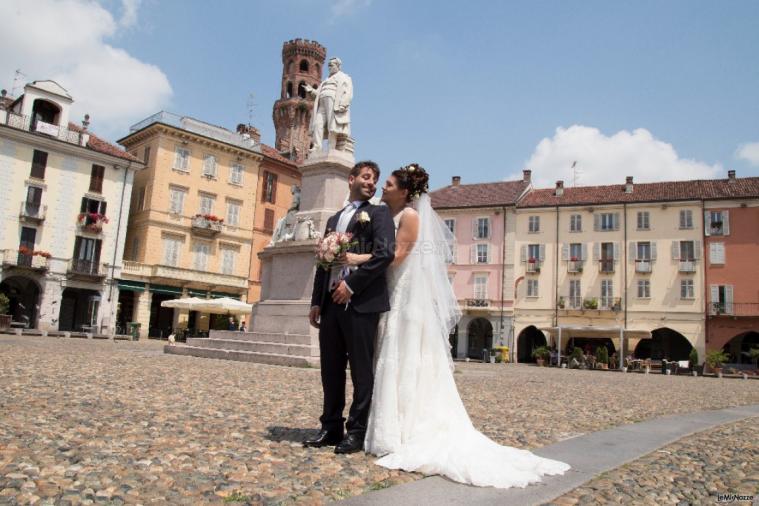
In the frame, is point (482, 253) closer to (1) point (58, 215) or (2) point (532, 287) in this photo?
(2) point (532, 287)

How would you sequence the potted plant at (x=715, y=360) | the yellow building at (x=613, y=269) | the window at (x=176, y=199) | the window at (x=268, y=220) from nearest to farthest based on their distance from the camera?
the potted plant at (x=715, y=360)
the yellow building at (x=613, y=269)
the window at (x=176, y=199)
the window at (x=268, y=220)

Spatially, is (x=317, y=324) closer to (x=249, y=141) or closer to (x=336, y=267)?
(x=336, y=267)

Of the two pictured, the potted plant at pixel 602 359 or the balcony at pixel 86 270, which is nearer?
the potted plant at pixel 602 359

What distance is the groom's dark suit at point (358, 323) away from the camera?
443 centimetres

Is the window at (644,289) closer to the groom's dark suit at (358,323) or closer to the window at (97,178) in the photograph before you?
the window at (97,178)

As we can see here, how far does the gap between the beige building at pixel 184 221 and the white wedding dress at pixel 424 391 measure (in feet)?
116

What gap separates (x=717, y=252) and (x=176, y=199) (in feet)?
118

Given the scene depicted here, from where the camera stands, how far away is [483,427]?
5.95 meters

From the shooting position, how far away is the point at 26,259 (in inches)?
1347

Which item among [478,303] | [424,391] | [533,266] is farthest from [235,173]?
[424,391]

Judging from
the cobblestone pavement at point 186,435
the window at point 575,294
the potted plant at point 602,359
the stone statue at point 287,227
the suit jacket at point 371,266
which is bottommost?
the cobblestone pavement at point 186,435

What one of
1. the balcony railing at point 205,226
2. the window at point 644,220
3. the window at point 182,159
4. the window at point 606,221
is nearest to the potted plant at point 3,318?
the balcony railing at point 205,226

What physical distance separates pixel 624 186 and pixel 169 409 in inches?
1719

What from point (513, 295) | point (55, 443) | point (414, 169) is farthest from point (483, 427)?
point (513, 295)
